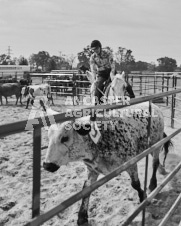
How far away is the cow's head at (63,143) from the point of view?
6.71 ft

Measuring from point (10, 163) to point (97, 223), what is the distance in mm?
2157

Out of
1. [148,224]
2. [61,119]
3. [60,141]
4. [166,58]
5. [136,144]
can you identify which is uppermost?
[166,58]

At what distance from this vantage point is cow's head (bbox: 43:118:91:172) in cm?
204

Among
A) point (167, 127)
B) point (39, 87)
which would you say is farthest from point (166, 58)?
point (167, 127)

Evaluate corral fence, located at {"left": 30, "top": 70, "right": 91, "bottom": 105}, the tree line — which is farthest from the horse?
the tree line

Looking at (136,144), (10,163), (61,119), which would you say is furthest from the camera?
(10,163)

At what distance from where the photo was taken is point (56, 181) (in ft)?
12.4

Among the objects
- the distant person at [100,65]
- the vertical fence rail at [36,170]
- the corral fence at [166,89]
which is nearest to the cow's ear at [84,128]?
the vertical fence rail at [36,170]

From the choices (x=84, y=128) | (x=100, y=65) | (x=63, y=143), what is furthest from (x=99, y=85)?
(x=84, y=128)

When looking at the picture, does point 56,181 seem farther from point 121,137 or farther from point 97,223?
point 121,137

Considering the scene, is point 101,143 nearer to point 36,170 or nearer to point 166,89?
point 36,170

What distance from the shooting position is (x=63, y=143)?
218 centimetres

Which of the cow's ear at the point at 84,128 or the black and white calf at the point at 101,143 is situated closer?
the cow's ear at the point at 84,128

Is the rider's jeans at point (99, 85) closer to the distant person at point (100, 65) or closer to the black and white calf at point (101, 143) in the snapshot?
the distant person at point (100, 65)
